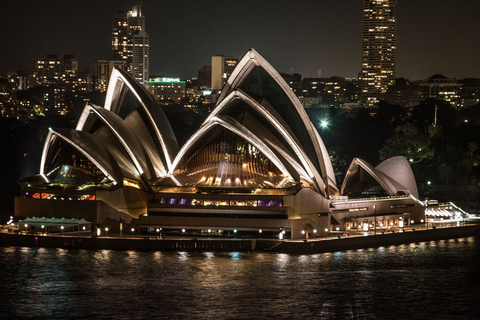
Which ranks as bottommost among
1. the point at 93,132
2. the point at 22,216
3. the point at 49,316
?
the point at 49,316

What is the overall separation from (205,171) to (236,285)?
629 inches

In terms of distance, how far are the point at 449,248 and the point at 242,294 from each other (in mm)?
19275

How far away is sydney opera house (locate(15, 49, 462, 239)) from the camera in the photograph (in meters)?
56.6

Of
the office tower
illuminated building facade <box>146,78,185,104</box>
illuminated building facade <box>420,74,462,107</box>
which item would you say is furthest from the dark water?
illuminated building facade <box>146,78,185,104</box>

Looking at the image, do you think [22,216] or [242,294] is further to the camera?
[22,216]

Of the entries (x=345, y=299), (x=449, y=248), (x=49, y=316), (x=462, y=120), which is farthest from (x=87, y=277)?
(x=462, y=120)

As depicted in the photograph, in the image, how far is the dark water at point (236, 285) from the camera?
40.1m

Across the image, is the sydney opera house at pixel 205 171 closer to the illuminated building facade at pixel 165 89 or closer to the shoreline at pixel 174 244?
the shoreline at pixel 174 244

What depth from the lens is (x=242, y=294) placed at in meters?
42.8

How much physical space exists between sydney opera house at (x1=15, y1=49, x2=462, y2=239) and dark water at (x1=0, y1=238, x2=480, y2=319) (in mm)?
4145

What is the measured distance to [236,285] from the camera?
4438 centimetres

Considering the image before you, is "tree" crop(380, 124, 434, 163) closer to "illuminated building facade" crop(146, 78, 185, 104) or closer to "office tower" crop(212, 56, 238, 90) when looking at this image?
"office tower" crop(212, 56, 238, 90)

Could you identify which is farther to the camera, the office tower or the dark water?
the office tower

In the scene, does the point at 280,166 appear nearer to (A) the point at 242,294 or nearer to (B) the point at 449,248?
(B) the point at 449,248
